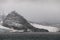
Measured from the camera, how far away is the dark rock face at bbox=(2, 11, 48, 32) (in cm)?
263

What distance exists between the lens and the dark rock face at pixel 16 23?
263cm

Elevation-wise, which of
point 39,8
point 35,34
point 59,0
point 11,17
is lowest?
point 35,34

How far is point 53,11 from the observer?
2715 mm

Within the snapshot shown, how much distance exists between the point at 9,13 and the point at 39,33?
741 mm

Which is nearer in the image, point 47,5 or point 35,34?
point 35,34

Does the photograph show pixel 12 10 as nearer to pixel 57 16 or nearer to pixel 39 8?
pixel 39 8

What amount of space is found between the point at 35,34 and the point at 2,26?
70 cm

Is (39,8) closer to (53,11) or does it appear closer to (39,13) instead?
(39,13)

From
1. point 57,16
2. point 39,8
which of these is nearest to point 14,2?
point 39,8

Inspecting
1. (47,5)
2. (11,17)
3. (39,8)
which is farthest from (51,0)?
(11,17)

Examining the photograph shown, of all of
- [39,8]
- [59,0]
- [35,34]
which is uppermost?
[59,0]

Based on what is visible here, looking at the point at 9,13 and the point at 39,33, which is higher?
the point at 9,13

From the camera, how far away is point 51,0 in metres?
2.71

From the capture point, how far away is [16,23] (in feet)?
8.66
